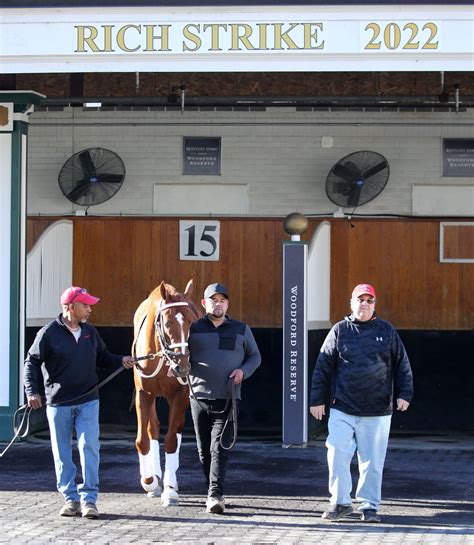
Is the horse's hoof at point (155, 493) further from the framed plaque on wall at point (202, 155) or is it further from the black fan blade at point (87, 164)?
the framed plaque on wall at point (202, 155)

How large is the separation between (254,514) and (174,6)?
4909 millimetres

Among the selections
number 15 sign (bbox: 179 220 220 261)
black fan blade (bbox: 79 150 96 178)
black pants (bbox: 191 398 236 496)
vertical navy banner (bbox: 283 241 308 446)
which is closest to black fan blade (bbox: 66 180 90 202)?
black fan blade (bbox: 79 150 96 178)

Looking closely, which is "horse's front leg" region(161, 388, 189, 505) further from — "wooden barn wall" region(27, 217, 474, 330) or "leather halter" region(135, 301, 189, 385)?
"wooden barn wall" region(27, 217, 474, 330)

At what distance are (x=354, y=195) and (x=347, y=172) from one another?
37 centimetres

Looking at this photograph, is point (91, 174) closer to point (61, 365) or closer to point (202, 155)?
point (202, 155)

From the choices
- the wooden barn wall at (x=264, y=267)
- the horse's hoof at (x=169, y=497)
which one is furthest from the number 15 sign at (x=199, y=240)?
the horse's hoof at (x=169, y=497)

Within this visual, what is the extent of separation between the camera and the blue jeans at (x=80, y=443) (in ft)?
30.2

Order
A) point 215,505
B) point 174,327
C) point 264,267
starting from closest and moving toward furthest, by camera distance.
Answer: point 215,505 < point 174,327 < point 264,267

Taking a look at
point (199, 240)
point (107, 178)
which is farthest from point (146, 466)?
point (107, 178)

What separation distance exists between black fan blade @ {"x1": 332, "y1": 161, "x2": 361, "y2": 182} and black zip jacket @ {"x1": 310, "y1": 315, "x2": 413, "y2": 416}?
9170 mm

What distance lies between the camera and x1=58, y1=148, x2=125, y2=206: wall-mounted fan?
18609 mm

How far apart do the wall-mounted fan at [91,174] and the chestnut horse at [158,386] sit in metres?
8.34

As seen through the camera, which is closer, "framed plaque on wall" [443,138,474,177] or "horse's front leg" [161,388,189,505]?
"horse's front leg" [161,388,189,505]

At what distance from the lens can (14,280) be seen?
13.2m
